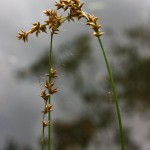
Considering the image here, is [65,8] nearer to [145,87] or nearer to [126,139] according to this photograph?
[126,139]

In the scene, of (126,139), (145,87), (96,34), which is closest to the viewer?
(96,34)

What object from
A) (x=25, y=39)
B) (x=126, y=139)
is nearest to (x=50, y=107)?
A: (x=25, y=39)

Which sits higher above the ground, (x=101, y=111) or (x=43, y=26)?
(x=101, y=111)

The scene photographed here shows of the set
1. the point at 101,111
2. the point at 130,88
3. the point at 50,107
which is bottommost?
the point at 50,107

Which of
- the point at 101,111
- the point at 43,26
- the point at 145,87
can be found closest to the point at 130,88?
the point at 145,87

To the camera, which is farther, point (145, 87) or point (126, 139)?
point (145, 87)

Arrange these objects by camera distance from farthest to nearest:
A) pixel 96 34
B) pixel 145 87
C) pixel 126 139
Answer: pixel 145 87 < pixel 126 139 < pixel 96 34
